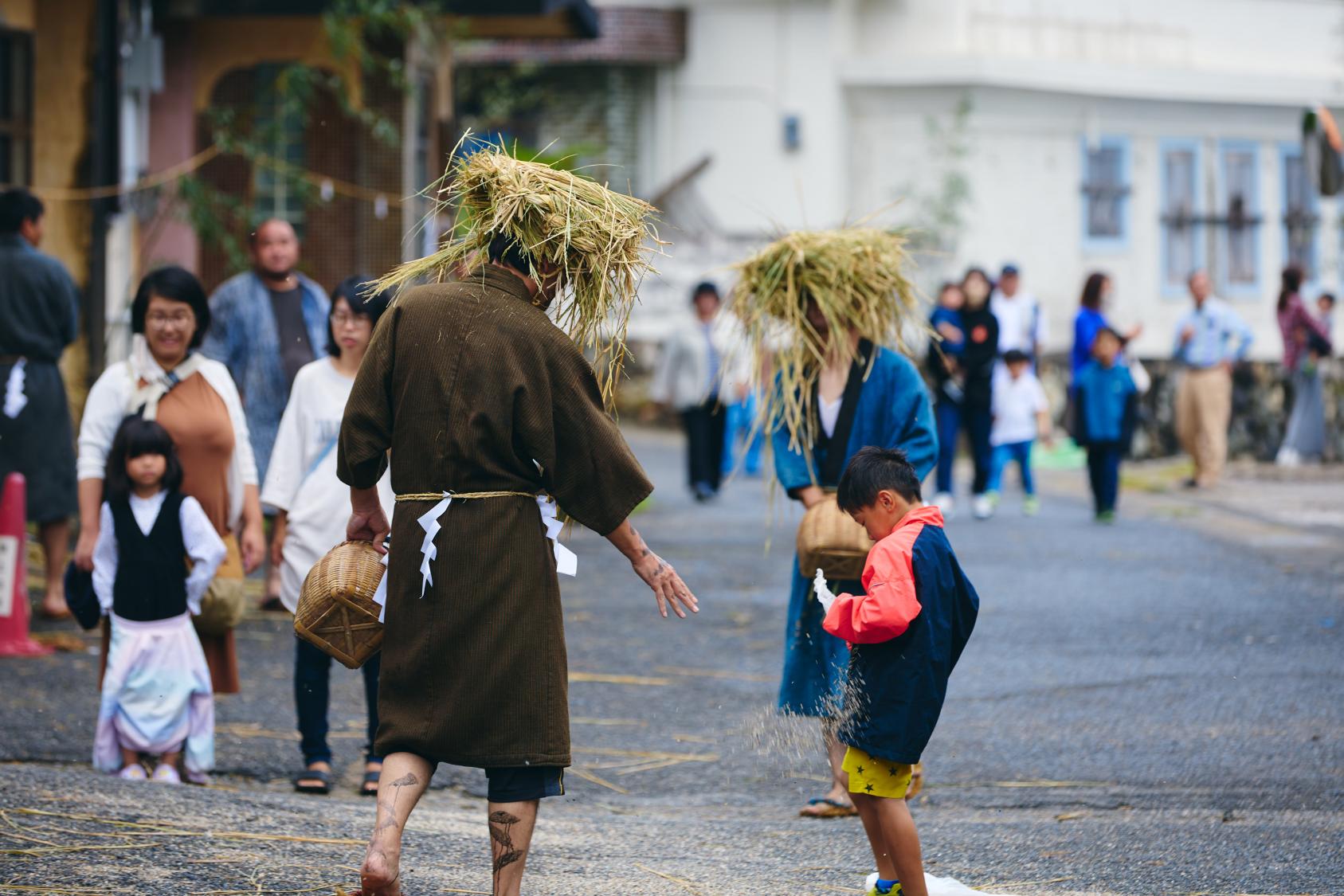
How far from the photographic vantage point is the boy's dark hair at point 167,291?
6336 mm

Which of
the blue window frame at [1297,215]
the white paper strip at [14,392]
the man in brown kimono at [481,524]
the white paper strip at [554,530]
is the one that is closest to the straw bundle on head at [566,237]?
the man in brown kimono at [481,524]

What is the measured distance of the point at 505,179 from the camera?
15.3 ft

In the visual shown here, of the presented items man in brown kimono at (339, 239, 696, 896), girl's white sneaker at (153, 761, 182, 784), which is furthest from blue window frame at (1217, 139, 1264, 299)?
man in brown kimono at (339, 239, 696, 896)

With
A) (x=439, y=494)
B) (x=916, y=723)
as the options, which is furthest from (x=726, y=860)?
(x=439, y=494)

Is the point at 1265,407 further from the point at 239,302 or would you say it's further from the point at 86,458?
the point at 86,458

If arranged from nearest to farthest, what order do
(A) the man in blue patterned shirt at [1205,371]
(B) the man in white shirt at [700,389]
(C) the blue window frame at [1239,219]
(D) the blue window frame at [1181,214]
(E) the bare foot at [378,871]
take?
(E) the bare foot at [378,871] < (B) the man in white shirt at [700,389] < (A) the man in blue patterned shirt at [1205,371] < (D) the blue window frame at [1181,214] < (C) the blue window frame at [1239,219]

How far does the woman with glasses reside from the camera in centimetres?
634

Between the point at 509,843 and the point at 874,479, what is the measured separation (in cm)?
135

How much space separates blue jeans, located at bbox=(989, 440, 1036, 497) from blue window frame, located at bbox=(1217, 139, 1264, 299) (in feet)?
43.1

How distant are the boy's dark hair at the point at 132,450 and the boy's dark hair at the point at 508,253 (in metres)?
2.09

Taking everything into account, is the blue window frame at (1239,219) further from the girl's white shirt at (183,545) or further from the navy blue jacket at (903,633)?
the navy blue jacket at (903,633)

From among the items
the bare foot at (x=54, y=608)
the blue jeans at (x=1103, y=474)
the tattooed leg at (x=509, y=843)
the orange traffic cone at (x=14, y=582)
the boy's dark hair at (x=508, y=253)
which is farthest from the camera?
the blue jeans at (x=1103, y=474)

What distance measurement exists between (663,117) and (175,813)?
20522 millimetres

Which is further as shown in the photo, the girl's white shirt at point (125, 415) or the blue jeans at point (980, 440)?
the blue jeans at point (980, 440)
